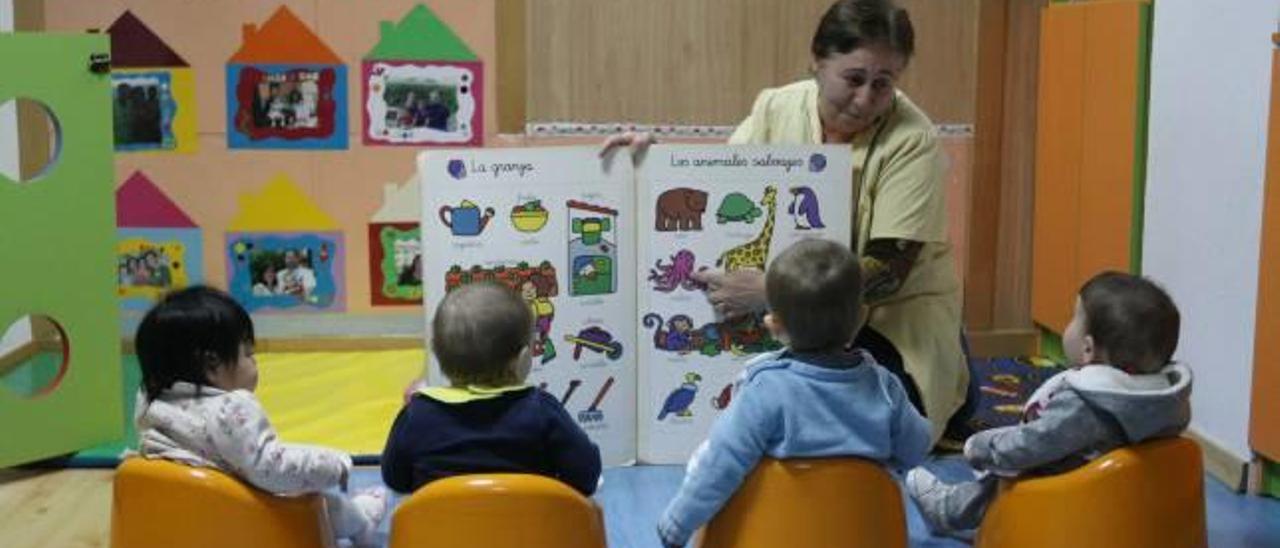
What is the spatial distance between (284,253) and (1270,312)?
2.76m

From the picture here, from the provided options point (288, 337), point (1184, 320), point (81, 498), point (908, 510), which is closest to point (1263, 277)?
point (1184, 320)

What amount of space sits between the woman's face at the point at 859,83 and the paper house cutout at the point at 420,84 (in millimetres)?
1619

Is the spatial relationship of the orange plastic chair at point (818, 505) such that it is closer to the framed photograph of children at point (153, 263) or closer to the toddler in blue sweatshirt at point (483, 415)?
the toddler in blue sweatshirt at point (483, 415)

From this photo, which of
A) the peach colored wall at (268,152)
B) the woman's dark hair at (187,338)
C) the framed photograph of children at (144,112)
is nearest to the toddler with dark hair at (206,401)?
the woman's dark hair at (187,338)

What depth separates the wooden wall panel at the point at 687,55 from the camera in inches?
158

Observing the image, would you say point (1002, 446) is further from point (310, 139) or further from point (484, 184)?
point (310, 139)

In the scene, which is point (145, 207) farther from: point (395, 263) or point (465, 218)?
point (465, 218)

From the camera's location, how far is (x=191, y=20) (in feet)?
13.1

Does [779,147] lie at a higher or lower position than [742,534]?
higher

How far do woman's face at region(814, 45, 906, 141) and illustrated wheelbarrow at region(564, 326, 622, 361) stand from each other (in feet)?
2.15

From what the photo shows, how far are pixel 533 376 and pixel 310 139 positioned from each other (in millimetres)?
1651

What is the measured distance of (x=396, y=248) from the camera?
4.20m

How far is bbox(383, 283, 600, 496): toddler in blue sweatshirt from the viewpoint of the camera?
1.82 m

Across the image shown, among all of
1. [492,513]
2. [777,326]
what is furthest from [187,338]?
[777,326]
